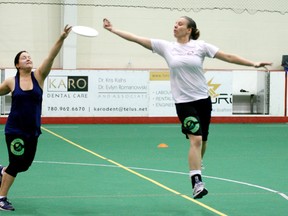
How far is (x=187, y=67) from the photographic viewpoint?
8.90m

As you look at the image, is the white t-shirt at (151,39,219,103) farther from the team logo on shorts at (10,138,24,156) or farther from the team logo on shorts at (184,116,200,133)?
the team logo on shorts at (10,138,24,156)

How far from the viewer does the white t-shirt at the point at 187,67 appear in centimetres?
892

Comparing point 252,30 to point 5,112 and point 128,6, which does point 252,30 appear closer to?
point 128,6

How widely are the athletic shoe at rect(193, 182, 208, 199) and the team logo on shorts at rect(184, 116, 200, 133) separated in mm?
723

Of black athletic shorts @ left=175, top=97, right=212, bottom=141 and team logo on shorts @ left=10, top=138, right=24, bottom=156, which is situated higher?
black athletic shorts @ left=175, top=97, right=212, bottom=141

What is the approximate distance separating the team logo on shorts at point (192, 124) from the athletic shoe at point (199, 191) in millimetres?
723

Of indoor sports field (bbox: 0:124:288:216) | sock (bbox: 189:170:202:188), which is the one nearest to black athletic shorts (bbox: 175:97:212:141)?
sock (bbox: 189:170:202:188)

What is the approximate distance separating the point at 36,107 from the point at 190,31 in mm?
2129

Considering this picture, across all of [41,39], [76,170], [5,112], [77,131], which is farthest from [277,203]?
[41,39]

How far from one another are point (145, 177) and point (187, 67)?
3.03m

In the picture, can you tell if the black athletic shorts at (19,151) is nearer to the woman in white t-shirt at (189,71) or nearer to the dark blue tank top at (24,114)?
the dark blue tank top at (24,114)

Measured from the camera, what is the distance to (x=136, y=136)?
768 inches

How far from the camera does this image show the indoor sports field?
8.80 m

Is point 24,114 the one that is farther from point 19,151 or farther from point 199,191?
point 199,191
